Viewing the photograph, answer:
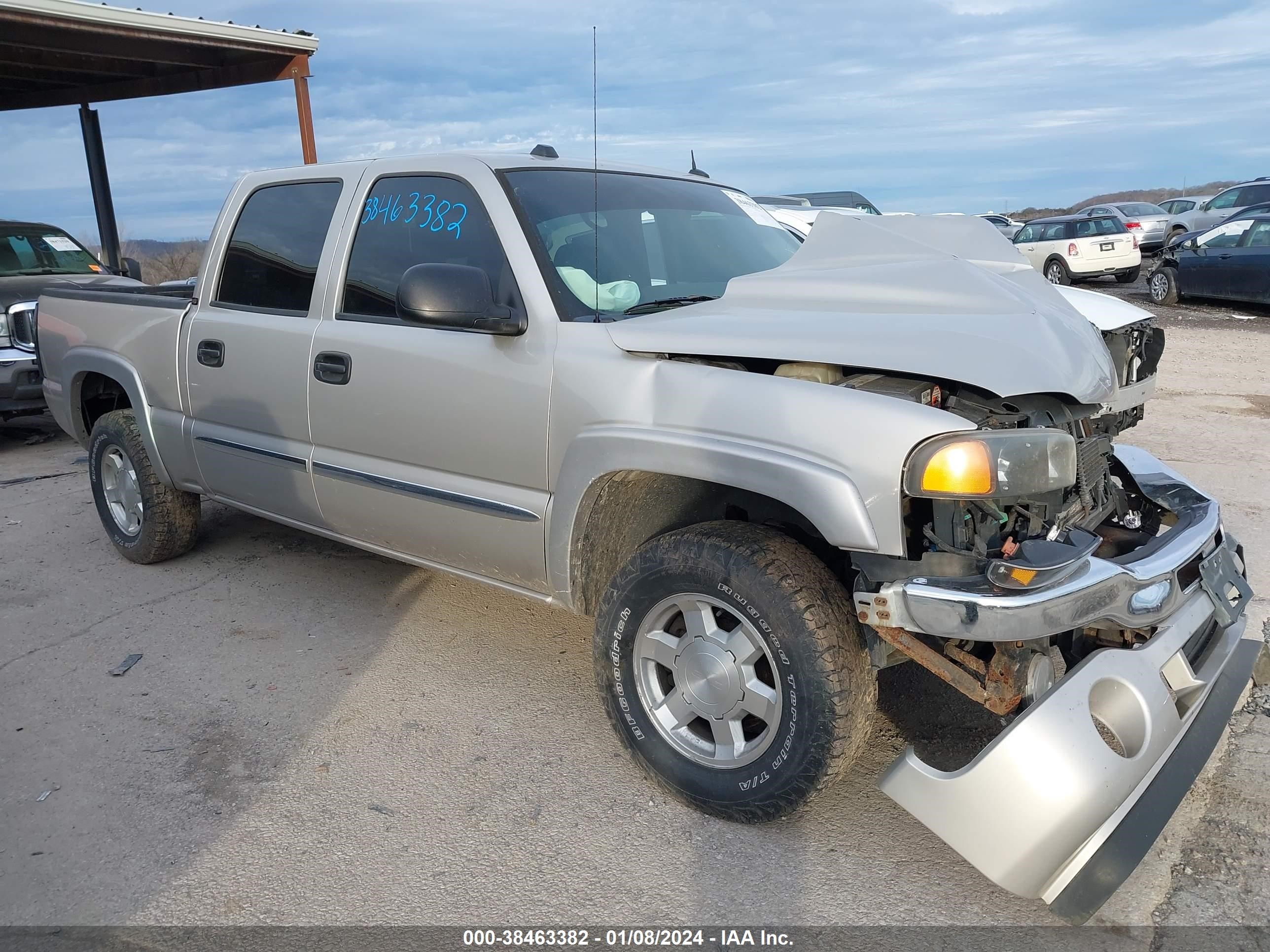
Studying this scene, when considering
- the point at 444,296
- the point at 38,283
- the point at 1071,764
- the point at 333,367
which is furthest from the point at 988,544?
the point at 38,283

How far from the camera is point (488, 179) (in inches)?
128

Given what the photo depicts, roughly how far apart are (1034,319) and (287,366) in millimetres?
2703

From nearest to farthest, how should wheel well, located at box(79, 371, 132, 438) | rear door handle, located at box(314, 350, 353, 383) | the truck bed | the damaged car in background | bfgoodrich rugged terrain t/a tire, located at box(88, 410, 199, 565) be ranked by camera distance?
the damaged car in background
rear door handle, located at box(314, 350, 353, 383)
the truck bed
bfgoodrich rugged terrain t/a tire, located at box(88, 410, 199, 565)
wheel well, located at box(79, 371, 132, 438)

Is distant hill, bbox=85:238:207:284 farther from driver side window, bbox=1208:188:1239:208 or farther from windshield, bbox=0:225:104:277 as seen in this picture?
driver side window, bbox=1208:188:1239:208

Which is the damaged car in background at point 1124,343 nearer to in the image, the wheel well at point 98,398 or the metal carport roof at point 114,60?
the wheel well at point 98,398

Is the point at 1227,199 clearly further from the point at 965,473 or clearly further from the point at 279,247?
the point at 965,473

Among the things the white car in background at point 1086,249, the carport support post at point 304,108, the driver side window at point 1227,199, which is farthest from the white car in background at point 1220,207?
the carport support post at point 304,108

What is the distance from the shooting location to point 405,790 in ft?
9.62

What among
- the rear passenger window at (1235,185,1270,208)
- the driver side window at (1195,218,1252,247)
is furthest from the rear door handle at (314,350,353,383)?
the rear passenger window at (1235,185,1270,208)

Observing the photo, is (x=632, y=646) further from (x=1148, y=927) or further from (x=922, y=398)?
(x=1148, y=927)

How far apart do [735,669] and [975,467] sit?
0.86m

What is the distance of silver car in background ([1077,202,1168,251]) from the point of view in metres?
21.5

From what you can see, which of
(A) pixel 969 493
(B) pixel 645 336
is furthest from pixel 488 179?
(A) pixel 969 493

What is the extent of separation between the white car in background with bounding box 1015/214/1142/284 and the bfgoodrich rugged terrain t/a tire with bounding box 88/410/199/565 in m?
16.7
